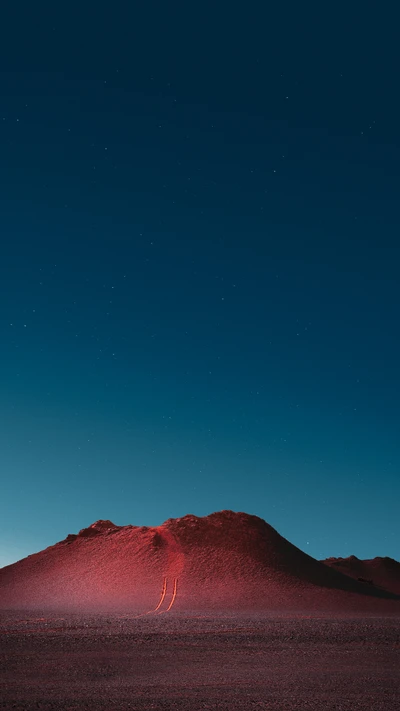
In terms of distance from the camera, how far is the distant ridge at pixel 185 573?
5994 cm

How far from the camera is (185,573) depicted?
2630 inches

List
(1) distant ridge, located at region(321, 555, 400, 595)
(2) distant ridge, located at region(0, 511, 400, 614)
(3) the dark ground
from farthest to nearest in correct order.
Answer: (1) distant ridge, located at region(321, 555, 400, 595)
(2) distant ridge, located at region(0, 511, 400, 614)
(3) the dark ground

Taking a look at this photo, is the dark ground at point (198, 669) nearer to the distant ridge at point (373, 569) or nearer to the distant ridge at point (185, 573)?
the distant ridge at point (185, 573)

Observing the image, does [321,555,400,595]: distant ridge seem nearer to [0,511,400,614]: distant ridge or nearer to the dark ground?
[0,511,400,614]: distant ridge

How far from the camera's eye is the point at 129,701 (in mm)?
13289

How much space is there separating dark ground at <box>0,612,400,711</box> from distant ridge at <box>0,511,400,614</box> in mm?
27029

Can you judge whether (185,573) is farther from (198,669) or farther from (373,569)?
A: (373,569)

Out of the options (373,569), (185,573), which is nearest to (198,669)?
(185,573)

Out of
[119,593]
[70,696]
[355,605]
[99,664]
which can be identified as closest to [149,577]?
[119,593]

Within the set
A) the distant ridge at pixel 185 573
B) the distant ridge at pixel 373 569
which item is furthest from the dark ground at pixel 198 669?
the distant ridge at pixel 373 569

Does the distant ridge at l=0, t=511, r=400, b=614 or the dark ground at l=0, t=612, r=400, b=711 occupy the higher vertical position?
the dark ground at l=0, t=612, r=400, b=711

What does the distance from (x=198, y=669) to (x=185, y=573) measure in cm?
5078

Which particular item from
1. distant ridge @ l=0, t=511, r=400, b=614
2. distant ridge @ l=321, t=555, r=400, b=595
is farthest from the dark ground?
distant ridge @ l=321, t=555, r=400, b=595

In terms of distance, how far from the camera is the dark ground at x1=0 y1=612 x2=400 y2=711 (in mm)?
13500
